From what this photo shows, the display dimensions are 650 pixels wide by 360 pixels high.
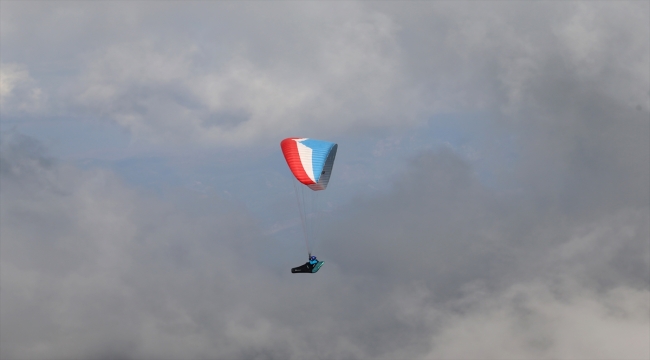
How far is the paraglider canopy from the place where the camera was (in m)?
104

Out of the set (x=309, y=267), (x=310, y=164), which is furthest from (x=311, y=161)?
(x=309, y=267)

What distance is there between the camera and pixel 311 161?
108 m

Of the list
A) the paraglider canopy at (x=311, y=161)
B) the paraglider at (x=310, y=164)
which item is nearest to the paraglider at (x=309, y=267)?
the paraglider at (x=310, y=164)

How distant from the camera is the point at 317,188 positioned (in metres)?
104

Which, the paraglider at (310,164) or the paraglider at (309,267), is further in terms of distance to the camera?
the paraglider at (309,267)

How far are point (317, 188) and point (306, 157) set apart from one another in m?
8.00

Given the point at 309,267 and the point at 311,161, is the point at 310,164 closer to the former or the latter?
the point at 311,161

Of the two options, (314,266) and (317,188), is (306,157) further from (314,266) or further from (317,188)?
(314,266)

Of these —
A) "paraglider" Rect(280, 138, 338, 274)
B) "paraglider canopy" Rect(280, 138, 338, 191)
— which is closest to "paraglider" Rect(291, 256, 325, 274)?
"paraglider" Rect(280, 138, 338, 274)

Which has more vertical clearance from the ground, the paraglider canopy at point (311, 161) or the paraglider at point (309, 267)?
the paraglider canopy at point (311, 161)

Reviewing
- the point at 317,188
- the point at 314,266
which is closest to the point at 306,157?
the point at 317,188

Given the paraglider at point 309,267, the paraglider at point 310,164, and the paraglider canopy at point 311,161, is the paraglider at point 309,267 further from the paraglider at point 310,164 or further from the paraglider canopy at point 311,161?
the paraglider canopy at point 311,161

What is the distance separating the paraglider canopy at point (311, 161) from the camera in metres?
104

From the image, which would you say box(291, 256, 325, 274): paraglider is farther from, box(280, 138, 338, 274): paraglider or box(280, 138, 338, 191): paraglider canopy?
box(280, 138, 338, 191): paraglider canopy
